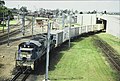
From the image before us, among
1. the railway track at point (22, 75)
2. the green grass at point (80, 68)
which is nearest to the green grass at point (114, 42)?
the green grass at point (80, 68)

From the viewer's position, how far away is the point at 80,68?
3347 cm

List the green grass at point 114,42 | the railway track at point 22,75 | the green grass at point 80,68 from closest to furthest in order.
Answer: the railway track at point 22,75, the green grass at point 80,68, the green grass at point 114,42

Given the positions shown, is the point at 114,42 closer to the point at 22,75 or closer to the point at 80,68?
the point at 80,68

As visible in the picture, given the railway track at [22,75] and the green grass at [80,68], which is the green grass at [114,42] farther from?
the railway track at [22,75]

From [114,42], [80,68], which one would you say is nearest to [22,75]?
[80,68]

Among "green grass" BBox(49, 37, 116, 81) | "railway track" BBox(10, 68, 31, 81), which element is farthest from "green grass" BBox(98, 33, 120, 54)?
"railway track" BBox(10, 68, 31, 81)

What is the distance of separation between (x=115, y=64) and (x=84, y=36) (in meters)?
39.5

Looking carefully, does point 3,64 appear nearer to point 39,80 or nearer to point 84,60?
point 39,80

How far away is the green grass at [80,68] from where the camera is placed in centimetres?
2902

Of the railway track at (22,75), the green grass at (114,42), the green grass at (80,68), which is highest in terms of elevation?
the railway track at (22,75)

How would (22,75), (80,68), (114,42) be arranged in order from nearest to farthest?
1. (22,75)
2. (80,68)
3. (114,42)

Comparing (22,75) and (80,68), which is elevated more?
(22,75)

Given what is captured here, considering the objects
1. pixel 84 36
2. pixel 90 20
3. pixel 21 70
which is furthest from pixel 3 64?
pixel 90 20

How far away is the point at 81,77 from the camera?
29141 mm
